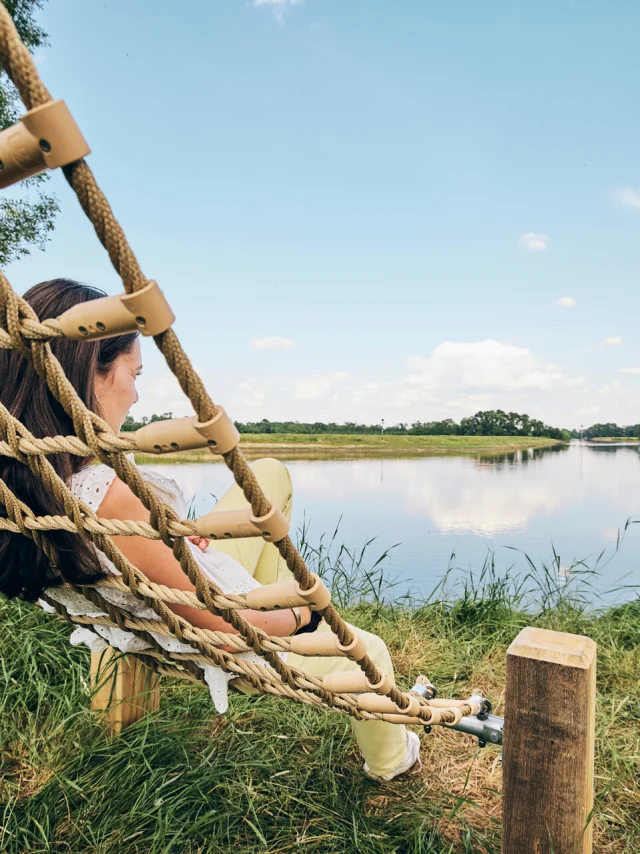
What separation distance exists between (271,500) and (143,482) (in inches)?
45.4

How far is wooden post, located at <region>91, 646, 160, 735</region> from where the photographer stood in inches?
71.3

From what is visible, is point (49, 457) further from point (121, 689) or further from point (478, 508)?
point (478, 508)

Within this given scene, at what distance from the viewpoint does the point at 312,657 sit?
154cm

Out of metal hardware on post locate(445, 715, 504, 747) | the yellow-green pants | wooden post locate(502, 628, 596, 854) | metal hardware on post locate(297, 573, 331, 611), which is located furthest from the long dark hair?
metal hardware on post locate(445, 715, 504, 747)

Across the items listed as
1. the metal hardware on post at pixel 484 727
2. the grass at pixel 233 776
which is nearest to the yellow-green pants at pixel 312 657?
the grass at pixel 233 776

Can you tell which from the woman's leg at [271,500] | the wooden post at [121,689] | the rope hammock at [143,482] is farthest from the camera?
the woman's leg at [271,500]

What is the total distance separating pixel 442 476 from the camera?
17.5 metres

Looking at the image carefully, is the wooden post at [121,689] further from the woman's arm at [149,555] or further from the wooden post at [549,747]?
the wooden post at [549,747]

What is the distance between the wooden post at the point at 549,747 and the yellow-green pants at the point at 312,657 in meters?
0.38

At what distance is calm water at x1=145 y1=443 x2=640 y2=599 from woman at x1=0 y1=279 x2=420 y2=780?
24 cm

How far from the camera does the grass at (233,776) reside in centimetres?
155

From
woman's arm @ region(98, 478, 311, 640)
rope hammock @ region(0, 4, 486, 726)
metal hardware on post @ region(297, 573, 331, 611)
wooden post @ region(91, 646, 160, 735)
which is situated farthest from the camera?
wooden post @ region(91, 646, 160, 735)

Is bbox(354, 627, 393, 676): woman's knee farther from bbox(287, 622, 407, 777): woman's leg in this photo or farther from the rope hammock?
the rope hammock

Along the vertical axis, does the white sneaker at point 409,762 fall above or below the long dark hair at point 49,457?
below
